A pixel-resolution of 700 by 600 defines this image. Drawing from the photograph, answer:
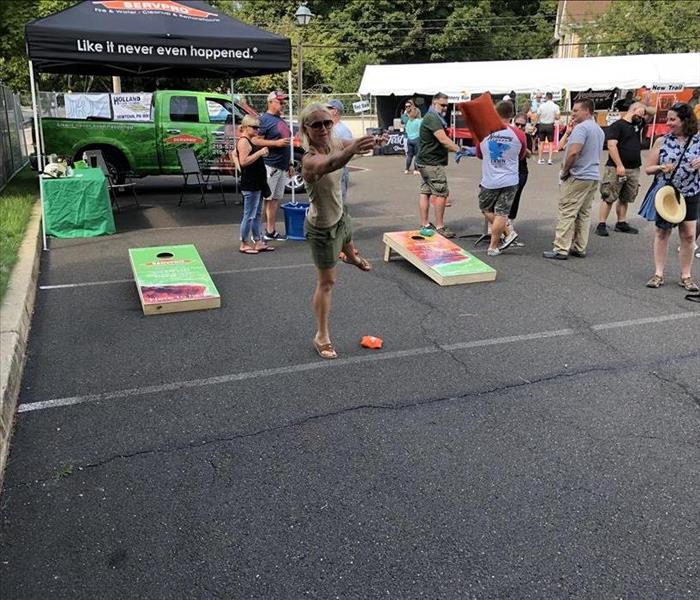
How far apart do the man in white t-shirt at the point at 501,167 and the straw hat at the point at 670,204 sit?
1.78m

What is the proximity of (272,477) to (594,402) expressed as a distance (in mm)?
2153

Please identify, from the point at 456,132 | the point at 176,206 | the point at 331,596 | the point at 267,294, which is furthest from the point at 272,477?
the point at 456,132

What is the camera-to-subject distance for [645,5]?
30812mm

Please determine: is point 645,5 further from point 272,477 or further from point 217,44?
point 272,477

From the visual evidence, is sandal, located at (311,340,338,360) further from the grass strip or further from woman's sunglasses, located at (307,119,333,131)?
the grass strip

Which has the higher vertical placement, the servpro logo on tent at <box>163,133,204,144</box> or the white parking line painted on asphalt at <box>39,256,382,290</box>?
the servpro logo on tent at <box>163,133,204,144</box>

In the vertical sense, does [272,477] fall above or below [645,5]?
below

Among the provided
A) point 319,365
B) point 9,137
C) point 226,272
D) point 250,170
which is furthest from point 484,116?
point 9,137

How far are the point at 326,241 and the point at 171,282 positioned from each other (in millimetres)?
2148

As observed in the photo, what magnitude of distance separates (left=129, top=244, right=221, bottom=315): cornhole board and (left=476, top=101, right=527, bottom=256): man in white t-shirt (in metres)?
3.59

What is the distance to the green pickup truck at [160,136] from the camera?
480 inches

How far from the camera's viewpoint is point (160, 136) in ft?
41.4

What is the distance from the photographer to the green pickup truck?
1220cm

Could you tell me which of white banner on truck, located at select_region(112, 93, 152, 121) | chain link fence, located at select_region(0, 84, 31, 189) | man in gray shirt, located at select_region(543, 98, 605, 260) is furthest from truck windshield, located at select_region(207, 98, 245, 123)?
man in gray shirt, located at select_region(543, 98, 605, 260)
